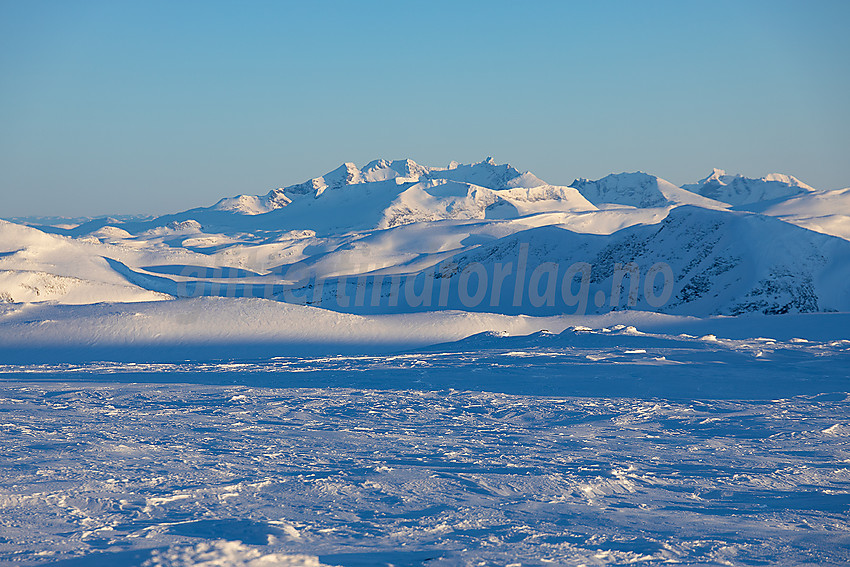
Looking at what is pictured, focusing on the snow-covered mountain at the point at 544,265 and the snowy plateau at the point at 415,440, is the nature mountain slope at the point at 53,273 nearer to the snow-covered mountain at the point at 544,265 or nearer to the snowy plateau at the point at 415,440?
the snow-covered mountain at the point at 544,265

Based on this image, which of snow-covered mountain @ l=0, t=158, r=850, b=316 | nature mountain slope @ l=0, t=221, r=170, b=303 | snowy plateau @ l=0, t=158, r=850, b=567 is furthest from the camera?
nature mountain slope @ l=0, t=221, r=170, b=303

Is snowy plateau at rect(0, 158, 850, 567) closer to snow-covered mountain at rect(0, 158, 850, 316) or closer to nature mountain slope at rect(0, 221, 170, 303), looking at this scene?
snow-covered mountain at rect(0, 158, 850, 316)

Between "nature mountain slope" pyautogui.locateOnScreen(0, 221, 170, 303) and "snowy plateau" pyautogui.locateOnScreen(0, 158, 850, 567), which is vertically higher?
"nature mountain slope" pyautogui.locateOnScreen(0, 221, 170, 303)

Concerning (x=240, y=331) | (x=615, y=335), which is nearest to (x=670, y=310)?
(x=615, y=335)

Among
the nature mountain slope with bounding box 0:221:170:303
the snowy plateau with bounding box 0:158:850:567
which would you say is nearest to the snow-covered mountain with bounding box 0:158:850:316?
the nature mountain slope with bounding box 0:221:170:303

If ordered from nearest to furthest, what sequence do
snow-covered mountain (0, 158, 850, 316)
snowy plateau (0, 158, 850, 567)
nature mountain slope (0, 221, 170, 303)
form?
1. snowy plateau (0, 158, 850, 567)
2. snow-covered mountain (0, 158, 850, 316)
3. nature mountain slope (0, 221, 170, 303)

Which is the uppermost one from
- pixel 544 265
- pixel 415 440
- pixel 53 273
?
pixel 544 265

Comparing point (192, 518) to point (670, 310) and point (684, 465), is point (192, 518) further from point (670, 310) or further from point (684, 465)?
point (670, 310)

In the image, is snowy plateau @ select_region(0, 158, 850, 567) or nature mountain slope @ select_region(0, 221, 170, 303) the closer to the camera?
snowy plateau @ select_region(0, 158, 850, 567)

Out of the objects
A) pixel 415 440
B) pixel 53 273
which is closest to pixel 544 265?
pixel 53 273

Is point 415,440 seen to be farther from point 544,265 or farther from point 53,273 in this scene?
point 53,273

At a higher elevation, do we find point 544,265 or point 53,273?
point 544,265
